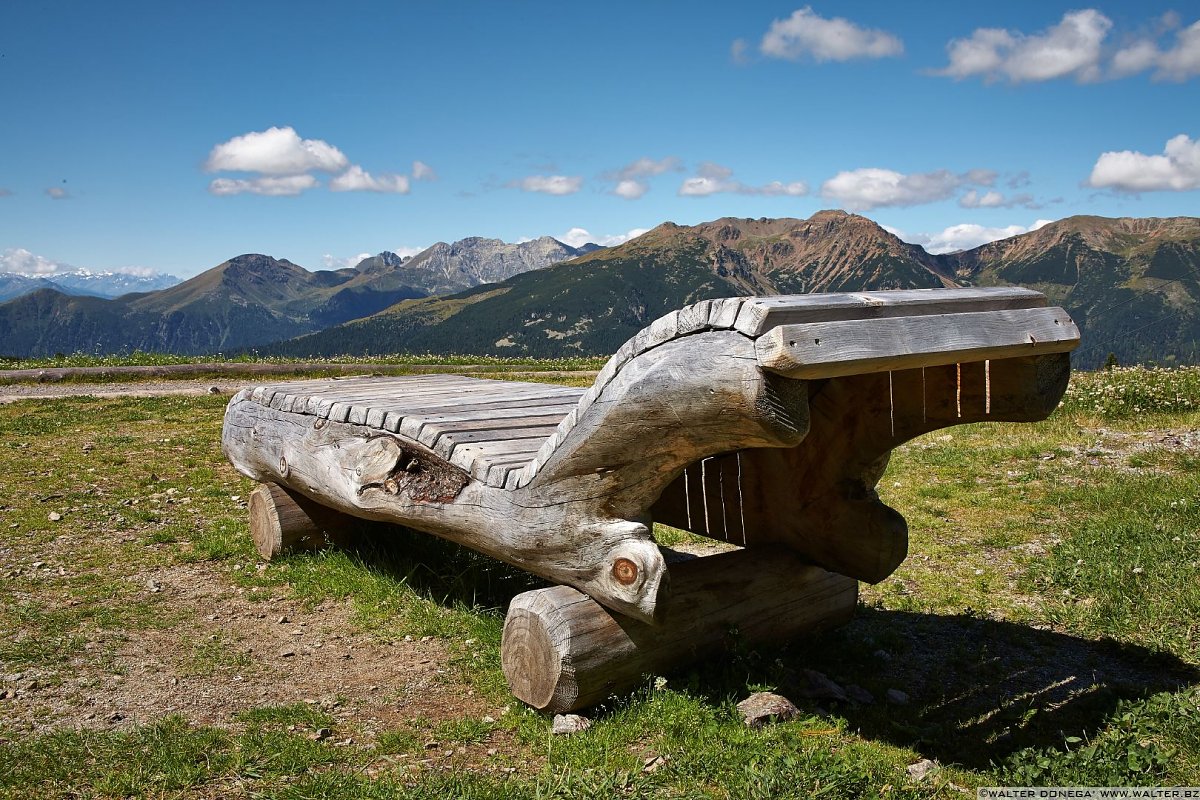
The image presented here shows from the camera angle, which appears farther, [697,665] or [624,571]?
[697,665]

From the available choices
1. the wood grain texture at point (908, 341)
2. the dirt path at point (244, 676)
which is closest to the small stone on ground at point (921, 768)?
the wood grain texture at point (908, 341)

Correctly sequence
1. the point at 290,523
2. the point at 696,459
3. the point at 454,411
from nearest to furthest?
the point at 696,459 → the point at 454,411 → the point at 290,523

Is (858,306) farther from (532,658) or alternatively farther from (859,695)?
(859,695)

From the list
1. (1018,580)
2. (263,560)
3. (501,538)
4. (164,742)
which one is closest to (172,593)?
(263,560)

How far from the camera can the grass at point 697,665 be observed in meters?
3.77

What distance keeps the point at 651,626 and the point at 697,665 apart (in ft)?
1.79

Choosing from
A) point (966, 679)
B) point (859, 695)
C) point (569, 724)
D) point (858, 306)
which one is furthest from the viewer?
point (966, 679)

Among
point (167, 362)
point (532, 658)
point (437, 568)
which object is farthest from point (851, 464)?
point (167, 362)

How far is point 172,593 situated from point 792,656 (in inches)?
Result: 185

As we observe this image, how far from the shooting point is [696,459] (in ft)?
12.7

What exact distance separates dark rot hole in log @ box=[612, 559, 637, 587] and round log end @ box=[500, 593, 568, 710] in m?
0.44

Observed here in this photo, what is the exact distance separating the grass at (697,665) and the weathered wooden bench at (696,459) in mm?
401

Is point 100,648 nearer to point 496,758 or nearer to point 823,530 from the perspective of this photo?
point 496,758

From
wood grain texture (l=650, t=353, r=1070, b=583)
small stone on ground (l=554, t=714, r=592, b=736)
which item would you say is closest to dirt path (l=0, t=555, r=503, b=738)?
small stone on ground (l=554, t=714, r=592, b=736)
